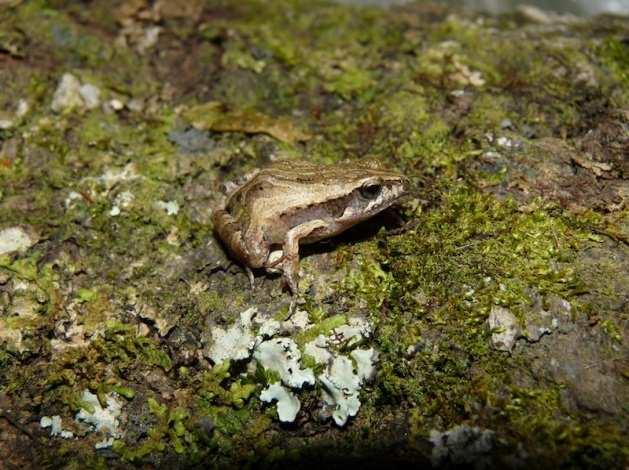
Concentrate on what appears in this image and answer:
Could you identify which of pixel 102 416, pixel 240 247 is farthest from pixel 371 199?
pixel 102 416

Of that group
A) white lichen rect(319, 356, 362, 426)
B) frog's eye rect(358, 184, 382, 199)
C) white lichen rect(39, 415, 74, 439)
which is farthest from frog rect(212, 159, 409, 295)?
white lichen rect(39, 415, 74, 439)

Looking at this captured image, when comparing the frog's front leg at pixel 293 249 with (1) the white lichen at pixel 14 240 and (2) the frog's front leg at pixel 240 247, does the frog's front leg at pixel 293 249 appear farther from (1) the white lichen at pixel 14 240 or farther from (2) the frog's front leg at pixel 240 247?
(1) the white lichen at pixel 14 240

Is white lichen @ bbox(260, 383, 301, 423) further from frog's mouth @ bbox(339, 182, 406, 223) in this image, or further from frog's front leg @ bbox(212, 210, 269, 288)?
frog's mouth @ bbox(339, 182, 406, 223)

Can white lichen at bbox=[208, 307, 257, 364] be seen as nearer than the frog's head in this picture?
Yes

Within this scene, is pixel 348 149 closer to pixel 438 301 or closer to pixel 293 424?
pixel 438 301

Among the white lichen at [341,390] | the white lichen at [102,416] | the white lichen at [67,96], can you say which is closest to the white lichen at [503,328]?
the white lichen at [341,390]

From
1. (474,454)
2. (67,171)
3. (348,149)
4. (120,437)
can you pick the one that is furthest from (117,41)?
(474,454)
